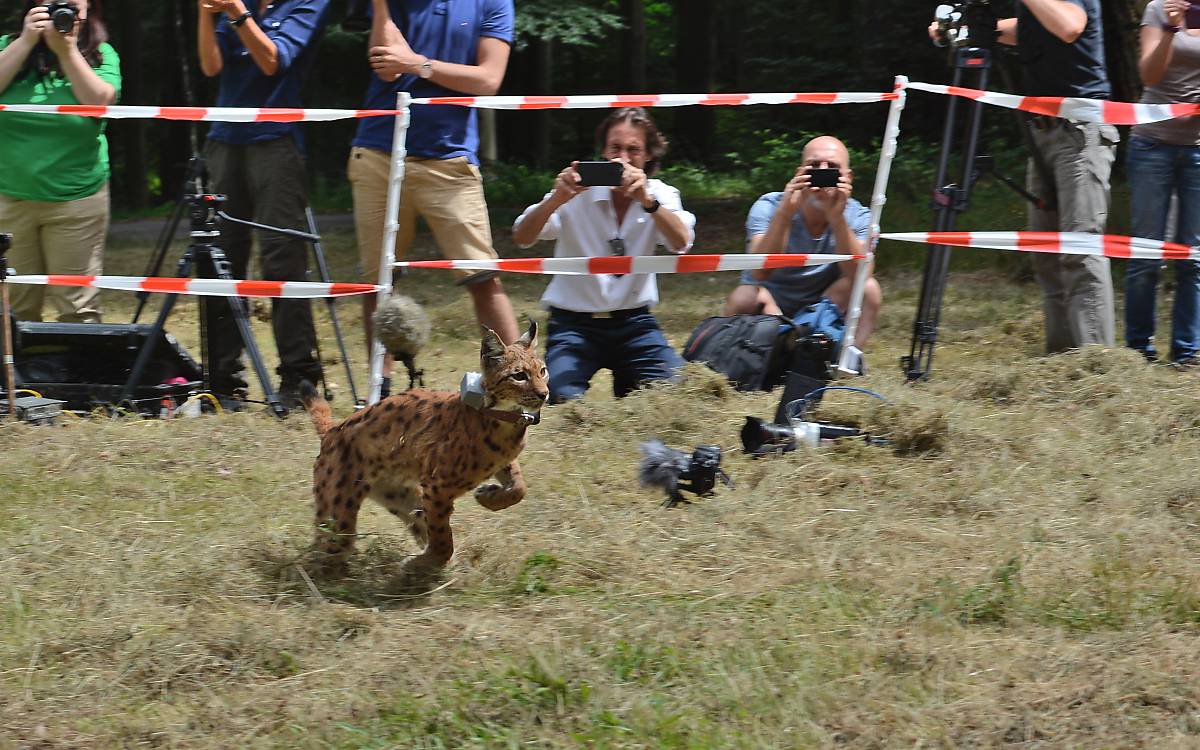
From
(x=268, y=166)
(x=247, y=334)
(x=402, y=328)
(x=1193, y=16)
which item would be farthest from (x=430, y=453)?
(x=1193, y=16)

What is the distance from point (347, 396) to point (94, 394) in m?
1.44

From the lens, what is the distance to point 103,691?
11.0 feet

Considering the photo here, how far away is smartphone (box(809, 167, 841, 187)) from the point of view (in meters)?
6.45

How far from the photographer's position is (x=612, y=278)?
6.55 m

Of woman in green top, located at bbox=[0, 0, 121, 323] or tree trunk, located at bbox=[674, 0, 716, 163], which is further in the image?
tree trunk, located at bbox=[674, 0, 716, 163]

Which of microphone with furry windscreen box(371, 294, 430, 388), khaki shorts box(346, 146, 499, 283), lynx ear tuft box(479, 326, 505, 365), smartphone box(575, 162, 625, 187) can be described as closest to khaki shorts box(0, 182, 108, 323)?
khaki shorts box(346, 146, 499, 283)

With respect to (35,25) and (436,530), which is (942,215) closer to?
(436,530)

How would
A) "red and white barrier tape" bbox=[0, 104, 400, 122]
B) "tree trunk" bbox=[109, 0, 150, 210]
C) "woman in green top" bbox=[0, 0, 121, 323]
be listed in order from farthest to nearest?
"tree trunk" bbox=[109, 0, 150, 210], "woman in green top" bbox=[0, 0, 121, 323], "red and white barrier tape" bbox=[0, 104, 400, 122]

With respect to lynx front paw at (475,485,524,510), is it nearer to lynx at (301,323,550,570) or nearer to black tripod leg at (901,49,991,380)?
lynx at (301,323,550,570)

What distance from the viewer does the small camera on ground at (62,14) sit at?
677 cm

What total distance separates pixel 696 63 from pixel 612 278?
16.8m

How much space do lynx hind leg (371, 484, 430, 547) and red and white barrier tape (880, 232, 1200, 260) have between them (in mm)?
3115

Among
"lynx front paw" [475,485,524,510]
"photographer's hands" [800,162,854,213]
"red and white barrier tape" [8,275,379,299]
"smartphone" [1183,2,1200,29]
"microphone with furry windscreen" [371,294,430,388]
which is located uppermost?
"smartphone" [1183,2,1200,29]

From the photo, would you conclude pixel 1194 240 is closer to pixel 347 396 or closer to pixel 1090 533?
pixel 1090 533
